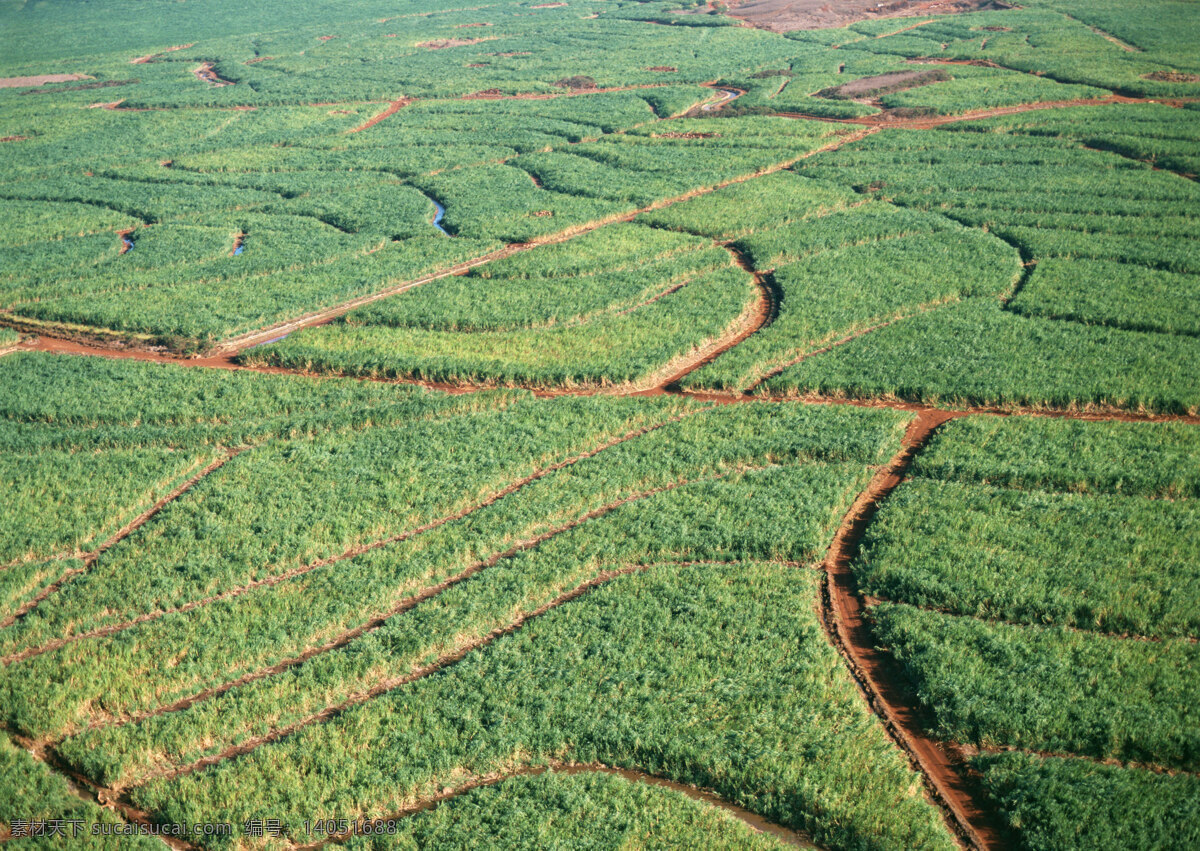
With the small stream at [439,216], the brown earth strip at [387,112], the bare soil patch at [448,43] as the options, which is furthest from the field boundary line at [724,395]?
the bare soil patch at [448,43]

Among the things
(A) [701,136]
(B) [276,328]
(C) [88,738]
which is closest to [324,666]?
(C) [88,738]

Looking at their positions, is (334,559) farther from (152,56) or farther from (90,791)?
(152,56)

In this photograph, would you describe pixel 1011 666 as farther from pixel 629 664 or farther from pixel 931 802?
pixel 629 664

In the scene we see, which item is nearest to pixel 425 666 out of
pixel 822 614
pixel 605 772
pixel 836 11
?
pixel 605 772

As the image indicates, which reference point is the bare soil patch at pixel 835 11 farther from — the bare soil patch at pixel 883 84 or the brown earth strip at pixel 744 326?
the brown earth strip at pixel 744 326

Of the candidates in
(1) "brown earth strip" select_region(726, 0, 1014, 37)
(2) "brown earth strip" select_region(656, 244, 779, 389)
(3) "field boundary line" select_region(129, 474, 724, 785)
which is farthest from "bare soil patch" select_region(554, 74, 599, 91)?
(3) "field boundary line" select_region(129, 474, 724, 785)

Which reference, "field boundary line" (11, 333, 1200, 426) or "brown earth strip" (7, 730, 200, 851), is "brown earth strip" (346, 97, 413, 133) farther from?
"brown earth strip" (7, 730, 200, 851)

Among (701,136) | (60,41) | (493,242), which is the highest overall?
(60,41)
